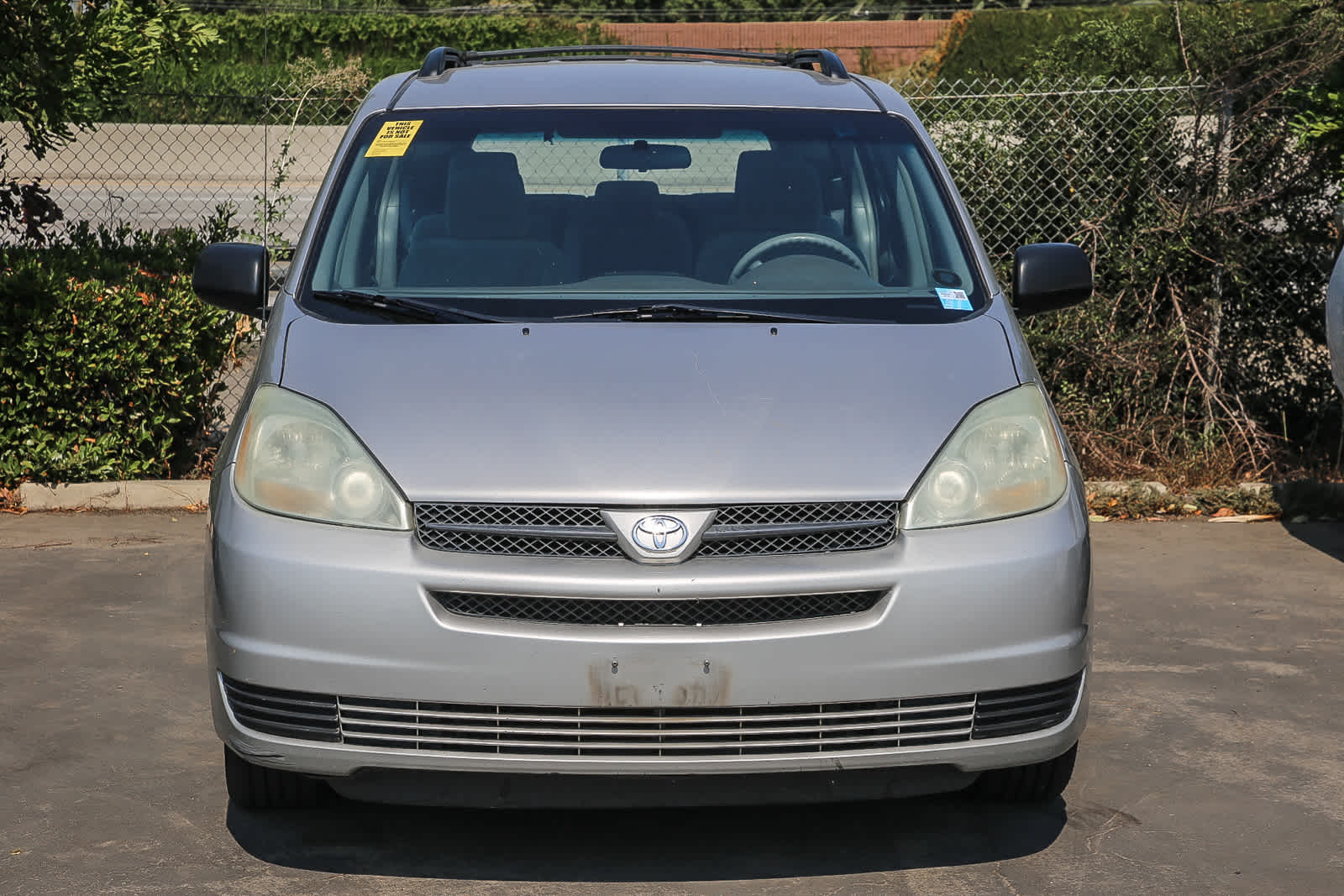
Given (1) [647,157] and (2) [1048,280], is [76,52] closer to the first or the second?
(1) [647,157]

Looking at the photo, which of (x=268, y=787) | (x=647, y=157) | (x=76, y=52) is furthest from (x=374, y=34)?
(x=268, y=787)

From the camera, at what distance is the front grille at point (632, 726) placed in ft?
11.1

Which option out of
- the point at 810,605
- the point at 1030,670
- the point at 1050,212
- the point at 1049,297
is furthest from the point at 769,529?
the point at 1050,212

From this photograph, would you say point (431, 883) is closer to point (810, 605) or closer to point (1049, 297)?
point (810, 605)

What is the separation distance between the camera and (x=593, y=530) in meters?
3.41

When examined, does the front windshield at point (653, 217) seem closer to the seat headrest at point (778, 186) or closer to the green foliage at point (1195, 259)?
the seat headrest at point (778, 186)

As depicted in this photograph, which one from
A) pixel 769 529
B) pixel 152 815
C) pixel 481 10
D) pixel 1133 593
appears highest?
pixel 769 529

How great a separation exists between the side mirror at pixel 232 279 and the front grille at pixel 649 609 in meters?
1.44

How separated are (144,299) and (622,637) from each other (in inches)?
194

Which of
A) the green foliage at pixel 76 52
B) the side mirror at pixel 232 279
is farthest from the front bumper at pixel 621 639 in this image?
the green foliage at pixel 76 52

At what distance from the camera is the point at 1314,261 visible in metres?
8.27

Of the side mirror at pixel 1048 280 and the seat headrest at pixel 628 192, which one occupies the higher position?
the seat headrest at pixel 628 192

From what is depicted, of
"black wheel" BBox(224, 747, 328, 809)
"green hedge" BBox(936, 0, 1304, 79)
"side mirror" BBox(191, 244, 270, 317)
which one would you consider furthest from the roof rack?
"green hedge" BBox(936, 0, 1304, 79)

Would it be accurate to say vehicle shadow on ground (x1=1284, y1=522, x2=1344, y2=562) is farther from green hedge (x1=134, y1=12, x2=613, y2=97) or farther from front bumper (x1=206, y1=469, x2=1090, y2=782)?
green hedge (x1=134, y1=12, x2=613, y2=97)
